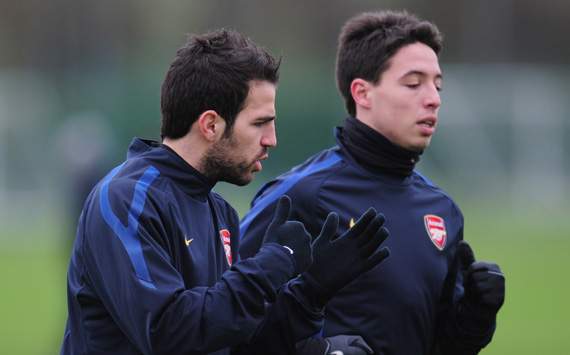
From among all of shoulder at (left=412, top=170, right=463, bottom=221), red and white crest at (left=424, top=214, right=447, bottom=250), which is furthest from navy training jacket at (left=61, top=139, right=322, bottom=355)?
shoulder at (left=412, top=170, right=463, bottom=221)

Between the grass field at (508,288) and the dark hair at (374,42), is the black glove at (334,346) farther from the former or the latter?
the grass field at (508,288)

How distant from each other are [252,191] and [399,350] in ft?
54.0

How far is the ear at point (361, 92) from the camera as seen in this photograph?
17.1ft

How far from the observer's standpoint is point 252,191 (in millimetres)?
21156

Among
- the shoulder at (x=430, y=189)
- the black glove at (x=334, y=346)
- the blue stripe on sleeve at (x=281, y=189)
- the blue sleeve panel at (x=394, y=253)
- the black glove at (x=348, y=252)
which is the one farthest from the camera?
the shoulder at (x=430, y=189)

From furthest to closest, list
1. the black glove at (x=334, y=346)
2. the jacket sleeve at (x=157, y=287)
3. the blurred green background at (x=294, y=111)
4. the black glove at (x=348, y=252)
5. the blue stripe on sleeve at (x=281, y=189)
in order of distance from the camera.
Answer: the blurred green background at (x=294, y=111)
the blue stripe on sleeve at (x=281, y=189)
the black glove at (x=334, y=346)
the black glove at (x=348, y=252)
the jacket sleeve at (x=157, y=287)

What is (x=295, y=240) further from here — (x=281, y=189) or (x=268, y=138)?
(x=281, y=189)

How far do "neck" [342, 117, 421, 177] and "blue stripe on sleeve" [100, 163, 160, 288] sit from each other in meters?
1.38

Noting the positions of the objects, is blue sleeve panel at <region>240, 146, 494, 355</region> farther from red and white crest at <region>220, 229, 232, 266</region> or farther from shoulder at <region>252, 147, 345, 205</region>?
red and white crest at <region>220, 229, 232, 266</region>

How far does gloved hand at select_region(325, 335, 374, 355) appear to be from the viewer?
176 inches

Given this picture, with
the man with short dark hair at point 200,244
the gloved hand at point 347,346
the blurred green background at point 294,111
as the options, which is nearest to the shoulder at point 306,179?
the man with short dark hair at point 200,244

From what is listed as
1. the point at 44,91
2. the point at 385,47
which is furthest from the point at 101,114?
the point at 385,47

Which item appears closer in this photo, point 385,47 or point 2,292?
point 385,47

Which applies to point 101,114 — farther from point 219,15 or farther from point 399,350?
point 399,350
